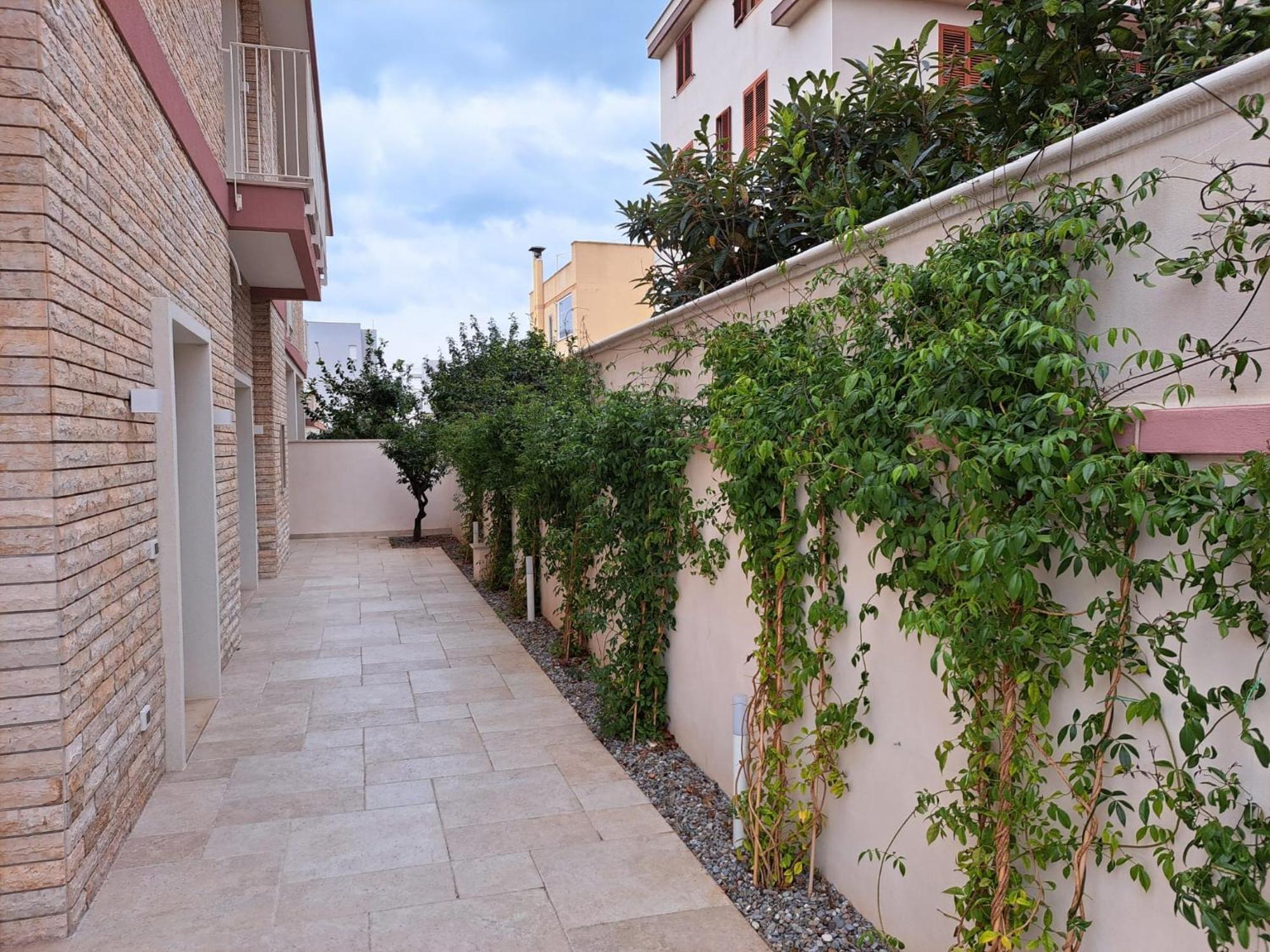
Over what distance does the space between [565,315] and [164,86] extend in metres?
20.2

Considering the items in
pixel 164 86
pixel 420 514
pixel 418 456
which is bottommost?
pixel 420 514

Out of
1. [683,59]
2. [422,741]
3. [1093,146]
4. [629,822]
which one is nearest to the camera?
[1093,146]

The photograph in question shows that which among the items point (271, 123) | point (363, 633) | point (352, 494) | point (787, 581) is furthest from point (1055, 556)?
point (352, 494)

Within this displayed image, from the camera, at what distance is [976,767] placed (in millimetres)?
2281

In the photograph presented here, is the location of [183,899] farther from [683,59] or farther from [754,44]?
[683,59]

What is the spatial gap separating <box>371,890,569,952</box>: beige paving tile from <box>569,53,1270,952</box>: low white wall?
1090 mm

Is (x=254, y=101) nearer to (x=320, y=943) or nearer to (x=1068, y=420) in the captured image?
(x=320, y=943)

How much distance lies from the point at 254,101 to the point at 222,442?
412 cm

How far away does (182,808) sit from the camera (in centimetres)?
418

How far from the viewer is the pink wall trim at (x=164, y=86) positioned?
13.3ft

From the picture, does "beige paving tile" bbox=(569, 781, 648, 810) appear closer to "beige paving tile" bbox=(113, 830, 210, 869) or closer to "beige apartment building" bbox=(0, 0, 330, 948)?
"beige paving tile" bbox=(113, 830, 210, 869)

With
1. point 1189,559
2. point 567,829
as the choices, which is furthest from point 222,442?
point 1189,559

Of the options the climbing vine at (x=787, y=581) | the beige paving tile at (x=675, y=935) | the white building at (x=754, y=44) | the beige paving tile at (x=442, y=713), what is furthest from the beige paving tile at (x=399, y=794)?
the white building at (x=754, y=44)

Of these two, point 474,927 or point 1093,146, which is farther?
point 474,927
